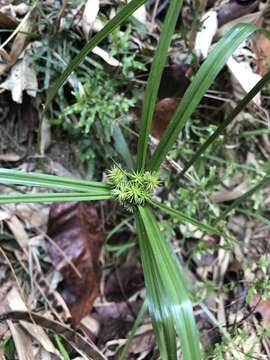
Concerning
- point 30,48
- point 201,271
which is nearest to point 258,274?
point 201,271

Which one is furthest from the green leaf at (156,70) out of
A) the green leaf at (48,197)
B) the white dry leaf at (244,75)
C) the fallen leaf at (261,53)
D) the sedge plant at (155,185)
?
the fallen leaf at (261,53)

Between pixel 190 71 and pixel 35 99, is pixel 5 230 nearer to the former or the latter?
pixel 35 99

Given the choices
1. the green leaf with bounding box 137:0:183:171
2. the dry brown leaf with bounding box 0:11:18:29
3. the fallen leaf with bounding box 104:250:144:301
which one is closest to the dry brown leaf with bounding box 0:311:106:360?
the fallen leaf with bounding box 104:250:144:301

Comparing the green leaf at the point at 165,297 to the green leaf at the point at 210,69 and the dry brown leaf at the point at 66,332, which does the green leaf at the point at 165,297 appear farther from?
the dry brown leaf at the point at 66,332

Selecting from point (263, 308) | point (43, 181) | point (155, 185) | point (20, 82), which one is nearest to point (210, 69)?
point (155, 185)

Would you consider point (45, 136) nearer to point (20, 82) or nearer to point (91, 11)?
point (20, 82)

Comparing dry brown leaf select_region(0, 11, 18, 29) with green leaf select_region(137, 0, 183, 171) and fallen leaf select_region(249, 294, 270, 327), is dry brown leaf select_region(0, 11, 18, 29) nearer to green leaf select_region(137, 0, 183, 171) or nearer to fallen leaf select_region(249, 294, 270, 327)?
green leaf select_region(137, 0, 183, 171)
